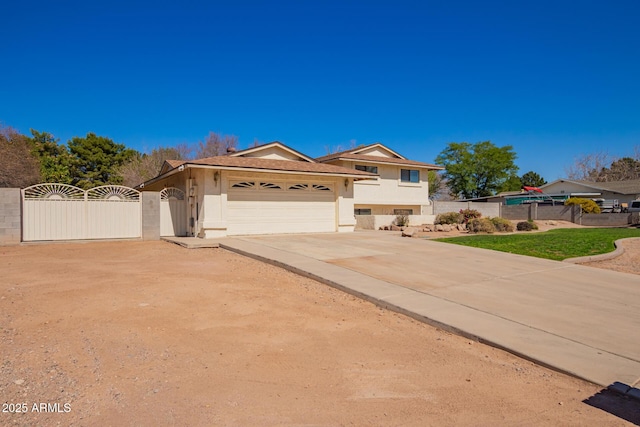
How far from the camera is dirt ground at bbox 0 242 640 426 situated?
321 centimetres

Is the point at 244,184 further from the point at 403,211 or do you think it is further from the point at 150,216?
the point at 403,211

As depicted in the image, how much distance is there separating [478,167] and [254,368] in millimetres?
51081

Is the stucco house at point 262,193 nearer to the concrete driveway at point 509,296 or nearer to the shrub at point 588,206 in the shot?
the concrete driveway at point 509,296

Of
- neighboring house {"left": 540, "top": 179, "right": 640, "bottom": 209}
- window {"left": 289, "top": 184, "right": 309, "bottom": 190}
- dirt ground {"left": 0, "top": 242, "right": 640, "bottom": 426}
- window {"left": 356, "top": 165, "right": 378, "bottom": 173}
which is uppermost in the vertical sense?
window {"left": 356, "top": 165, "right": 378, "bottom": 173}

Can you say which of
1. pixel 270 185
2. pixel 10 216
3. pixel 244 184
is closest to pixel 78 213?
pixel 10 216

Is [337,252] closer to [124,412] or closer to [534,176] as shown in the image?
[124,412]

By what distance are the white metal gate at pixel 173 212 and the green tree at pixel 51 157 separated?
26.1 m

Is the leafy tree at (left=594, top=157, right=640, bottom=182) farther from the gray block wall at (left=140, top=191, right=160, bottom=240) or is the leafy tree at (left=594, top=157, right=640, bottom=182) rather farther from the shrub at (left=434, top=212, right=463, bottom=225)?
the gray block wall at (left=140, top=191, right=160, bottom=240)

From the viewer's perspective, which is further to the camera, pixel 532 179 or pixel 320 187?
pixel 532 179

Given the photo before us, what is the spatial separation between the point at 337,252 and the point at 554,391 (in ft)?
27.2

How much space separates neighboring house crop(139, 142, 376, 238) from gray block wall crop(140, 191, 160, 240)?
3.20 feet

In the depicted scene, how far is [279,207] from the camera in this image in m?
18.0

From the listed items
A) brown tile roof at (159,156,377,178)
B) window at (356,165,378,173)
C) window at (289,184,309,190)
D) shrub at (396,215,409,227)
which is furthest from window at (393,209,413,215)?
window at (289,184,309,190)

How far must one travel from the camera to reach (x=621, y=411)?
132 inches
